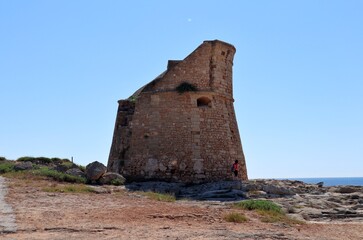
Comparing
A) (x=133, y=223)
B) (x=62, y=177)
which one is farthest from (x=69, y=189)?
(x=133, y=223)

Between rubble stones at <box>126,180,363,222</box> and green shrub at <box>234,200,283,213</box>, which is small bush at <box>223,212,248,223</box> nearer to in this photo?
green shrub at <box>234,200,283,213</box>

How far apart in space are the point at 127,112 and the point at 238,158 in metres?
6.58

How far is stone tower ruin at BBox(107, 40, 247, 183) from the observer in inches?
858

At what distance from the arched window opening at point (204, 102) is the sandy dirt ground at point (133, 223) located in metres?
9.09

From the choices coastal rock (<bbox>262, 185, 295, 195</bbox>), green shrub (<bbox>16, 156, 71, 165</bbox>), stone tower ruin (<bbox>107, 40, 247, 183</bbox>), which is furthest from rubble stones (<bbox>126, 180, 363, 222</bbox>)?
green shrub (<bbox>16, 156, 71, 165</bbox>)

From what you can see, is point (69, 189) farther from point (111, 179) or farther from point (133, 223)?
point (133, 223)

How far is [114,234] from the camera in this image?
8.86 m

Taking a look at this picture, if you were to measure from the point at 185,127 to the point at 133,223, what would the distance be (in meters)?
12.2

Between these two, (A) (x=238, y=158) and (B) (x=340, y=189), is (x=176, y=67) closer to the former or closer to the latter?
(A) (x=238, y=158)

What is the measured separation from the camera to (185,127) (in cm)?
2220

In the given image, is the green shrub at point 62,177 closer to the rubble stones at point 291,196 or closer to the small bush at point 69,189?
the rubble stones at point 291,196

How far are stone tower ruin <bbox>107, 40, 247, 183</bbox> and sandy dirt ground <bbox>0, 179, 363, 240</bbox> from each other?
7.03 metres

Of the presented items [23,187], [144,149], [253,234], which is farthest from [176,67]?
[253,234]

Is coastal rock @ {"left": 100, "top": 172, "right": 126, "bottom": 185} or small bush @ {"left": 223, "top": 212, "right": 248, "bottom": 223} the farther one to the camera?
coastal rock @ {"left": 100, "top": 172, "right": 126, "bottom": 185}
